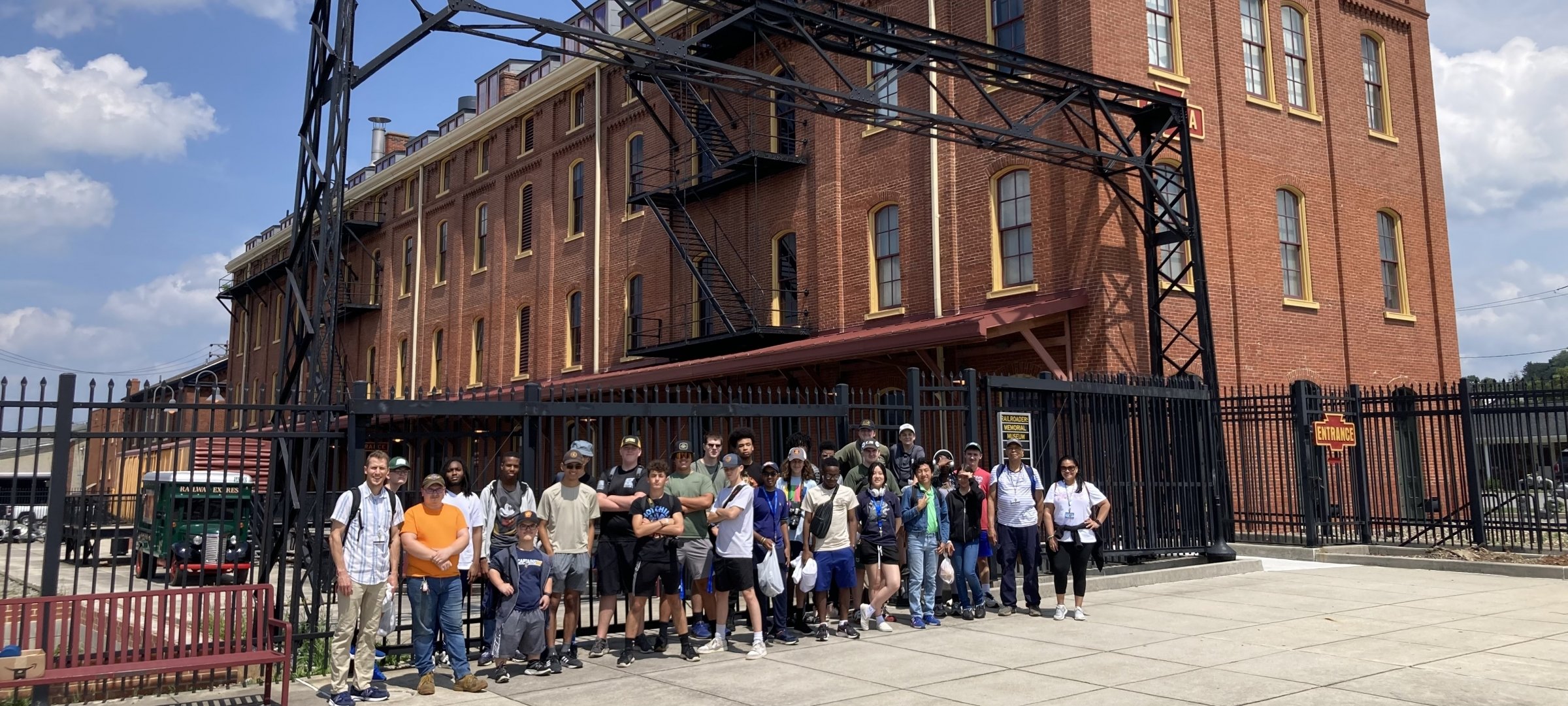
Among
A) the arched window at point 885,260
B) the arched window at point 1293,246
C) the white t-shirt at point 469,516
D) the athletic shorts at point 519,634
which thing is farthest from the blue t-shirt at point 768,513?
the arched window at point 1293,246

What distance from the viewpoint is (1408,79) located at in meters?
23.4

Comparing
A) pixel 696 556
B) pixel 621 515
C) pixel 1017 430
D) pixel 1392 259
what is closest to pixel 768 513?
pixel 696 556

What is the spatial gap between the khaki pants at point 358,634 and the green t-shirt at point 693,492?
91.4 inches

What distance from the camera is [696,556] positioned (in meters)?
8.91

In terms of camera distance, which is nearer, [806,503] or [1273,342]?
[806,503]

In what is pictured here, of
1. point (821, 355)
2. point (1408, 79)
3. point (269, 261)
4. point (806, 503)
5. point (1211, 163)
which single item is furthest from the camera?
point (269, 261)

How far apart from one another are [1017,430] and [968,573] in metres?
2.29

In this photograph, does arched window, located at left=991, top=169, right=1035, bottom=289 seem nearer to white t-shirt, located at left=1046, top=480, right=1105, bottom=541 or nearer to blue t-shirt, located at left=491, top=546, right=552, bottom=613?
white t-shirt, located at left=1046, top=480, right=1105, bottom=541

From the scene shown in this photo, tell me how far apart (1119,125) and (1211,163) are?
6.20 ft

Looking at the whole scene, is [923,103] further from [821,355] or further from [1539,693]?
[1539,693]

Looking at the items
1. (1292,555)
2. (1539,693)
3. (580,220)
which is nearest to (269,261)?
(580,220)

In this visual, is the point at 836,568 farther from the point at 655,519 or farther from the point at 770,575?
the point at 655,519

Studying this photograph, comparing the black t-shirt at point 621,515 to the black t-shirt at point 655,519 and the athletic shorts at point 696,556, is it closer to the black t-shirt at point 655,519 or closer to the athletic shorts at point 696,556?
the black t-shirt at point 655,519

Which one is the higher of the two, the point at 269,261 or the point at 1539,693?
the point at 269,261
